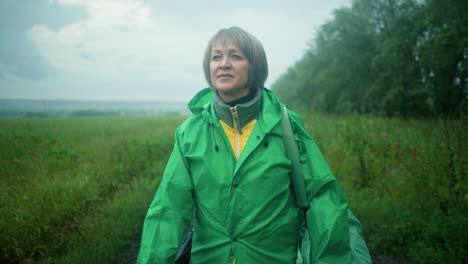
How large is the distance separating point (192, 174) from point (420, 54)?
14.9 m

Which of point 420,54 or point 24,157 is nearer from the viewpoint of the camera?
point 24,157

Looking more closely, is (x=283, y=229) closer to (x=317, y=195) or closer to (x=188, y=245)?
(x=317, y=195)

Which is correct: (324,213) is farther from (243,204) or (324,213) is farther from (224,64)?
(224,64)

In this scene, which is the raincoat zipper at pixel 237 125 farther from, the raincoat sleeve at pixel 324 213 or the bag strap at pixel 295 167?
the raincoat sleeve at pixel 324 213

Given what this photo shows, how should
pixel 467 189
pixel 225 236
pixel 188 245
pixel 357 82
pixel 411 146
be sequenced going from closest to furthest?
1. pixel 225 236
2. pixel 188 245
3. pixel 467 189
4. pixel 411 146
5. pixel 357 82

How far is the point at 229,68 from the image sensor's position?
5.72 feet

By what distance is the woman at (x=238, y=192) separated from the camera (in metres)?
1.55

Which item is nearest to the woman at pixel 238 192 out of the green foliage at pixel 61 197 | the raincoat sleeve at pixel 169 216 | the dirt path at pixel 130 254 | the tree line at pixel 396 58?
the raincoat sleeve at pixel 169 216

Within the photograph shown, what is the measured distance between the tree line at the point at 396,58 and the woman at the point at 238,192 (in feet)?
14.2

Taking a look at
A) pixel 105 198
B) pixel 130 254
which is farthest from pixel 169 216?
pixel 105 198

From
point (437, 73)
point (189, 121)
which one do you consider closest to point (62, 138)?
point (189, 121)

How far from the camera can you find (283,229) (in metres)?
1.64

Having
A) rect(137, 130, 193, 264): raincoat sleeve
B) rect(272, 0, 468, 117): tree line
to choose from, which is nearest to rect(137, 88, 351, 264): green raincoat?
rect(137, 130, 193, 264): raincoat sleeve

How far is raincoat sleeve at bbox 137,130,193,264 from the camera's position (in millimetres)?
1484
